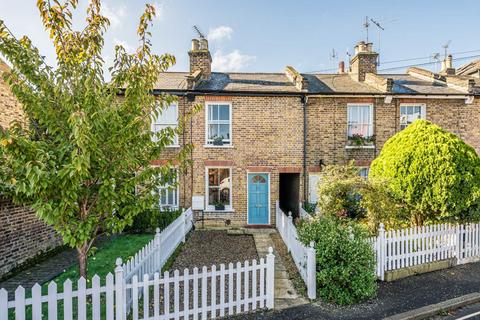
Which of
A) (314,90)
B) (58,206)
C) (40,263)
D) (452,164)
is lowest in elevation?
(40,263)

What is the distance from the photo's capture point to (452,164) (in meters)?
7.44

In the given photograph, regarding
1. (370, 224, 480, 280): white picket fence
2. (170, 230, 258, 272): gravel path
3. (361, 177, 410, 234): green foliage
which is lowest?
(170, 230, 258, 272): gravel path

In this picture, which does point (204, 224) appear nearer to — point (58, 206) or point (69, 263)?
point (69, 263)

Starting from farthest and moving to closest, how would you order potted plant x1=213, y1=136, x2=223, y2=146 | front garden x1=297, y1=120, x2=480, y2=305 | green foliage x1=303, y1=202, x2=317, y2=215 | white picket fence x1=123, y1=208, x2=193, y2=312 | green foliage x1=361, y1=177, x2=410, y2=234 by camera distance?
potted plant x1=213, y1=136, x2=223, y2=146 → green foliage x1=303, y1=202, x2=317, y2=215 → green foliage x1=361, y1=177, x2=410, y2=234 → front garden x1=297, y1=120, x2=480, y2=305 → white picket fence x1=123, y1=208, x2=193, y2=312

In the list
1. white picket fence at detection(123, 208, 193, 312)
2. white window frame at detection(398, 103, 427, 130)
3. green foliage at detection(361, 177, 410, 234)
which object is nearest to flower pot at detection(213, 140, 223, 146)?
white picket fence at detection(123, 208, 193, 312)

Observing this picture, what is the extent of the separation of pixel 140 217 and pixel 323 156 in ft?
28.6

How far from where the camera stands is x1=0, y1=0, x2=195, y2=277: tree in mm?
3904

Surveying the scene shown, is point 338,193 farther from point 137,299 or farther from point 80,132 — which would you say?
point 80,132

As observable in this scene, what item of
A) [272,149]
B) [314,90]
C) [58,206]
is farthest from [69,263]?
[314,90]

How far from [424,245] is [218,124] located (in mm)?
9059

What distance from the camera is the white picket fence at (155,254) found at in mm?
5055

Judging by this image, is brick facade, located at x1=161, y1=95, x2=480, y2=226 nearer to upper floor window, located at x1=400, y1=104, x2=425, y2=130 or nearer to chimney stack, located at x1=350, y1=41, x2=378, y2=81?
upper floor window, located at x1=400, y1=104, x2=425, y2=130

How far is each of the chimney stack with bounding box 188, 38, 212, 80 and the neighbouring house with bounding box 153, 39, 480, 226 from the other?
156 cm

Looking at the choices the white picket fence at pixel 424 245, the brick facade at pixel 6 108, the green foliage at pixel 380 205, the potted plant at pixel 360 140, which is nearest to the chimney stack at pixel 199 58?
the brick facade at pixel 6 108
